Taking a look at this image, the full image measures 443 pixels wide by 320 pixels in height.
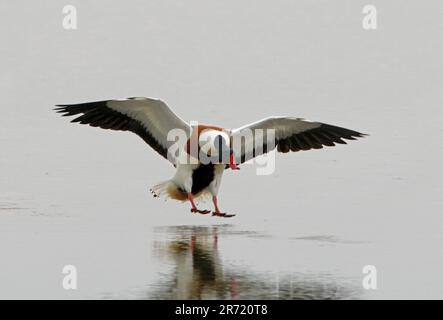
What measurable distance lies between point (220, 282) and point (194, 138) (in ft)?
11.7

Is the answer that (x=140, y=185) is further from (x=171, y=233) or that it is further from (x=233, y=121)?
(x=233, y=121)

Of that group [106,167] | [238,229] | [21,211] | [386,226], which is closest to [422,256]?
[386,226]

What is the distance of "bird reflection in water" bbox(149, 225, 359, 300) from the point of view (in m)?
9.90

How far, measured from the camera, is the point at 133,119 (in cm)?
1427

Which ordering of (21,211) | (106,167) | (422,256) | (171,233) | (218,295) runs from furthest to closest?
1. (106,167)
2. (21,211)
3. (171,233)
4. (422,256)
5. (218,295)

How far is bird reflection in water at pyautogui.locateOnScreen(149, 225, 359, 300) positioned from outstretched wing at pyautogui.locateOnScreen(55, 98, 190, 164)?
237cm

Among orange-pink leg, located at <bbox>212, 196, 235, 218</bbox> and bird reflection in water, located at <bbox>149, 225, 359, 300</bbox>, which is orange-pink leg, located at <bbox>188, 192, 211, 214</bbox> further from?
bird reflection in water, located at <bbox>149, 225, 359, 300</bbox>

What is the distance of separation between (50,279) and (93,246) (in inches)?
61.1

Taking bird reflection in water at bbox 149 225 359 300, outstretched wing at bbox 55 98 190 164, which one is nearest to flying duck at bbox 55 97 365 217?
outstretched wing at bbox 55 98 190 164

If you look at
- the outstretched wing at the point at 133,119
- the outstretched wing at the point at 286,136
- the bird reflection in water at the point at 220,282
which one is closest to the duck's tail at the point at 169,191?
the outstretched wing at the point at 133,119

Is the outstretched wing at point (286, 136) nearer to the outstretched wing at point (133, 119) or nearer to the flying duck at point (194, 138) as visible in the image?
the flying duck at point (194, 138)

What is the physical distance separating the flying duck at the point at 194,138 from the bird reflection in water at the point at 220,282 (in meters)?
1.83

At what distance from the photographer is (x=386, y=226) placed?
13.1 metres

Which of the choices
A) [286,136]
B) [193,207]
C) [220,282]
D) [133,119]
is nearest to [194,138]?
[193,207]
